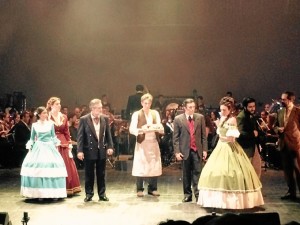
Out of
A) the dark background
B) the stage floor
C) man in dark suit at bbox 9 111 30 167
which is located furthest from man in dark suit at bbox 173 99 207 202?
the dark background

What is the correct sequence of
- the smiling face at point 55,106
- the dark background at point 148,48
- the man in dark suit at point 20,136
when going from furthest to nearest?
the dark background at point 148,48, the man in dark suit at point 20,136, the smiling face at point 55,106

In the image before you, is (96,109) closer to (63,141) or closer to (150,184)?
(63,141)

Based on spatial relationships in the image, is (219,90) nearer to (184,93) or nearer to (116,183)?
(184,93)

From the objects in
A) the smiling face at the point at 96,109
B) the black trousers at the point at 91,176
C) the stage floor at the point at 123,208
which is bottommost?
the stage floor at the point at 123,208

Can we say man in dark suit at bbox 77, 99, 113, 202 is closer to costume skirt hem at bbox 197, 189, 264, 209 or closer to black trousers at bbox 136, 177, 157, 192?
black trousers at bbox 136, 177, 157, 192

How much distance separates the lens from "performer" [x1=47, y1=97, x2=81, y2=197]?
8.93m

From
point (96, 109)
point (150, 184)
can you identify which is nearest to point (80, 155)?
point (96, 109)

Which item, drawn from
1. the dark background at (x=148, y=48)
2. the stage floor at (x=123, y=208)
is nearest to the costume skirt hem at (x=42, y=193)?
the stage floor at (x=123, y=208)

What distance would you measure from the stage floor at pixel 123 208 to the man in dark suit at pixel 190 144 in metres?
0.41

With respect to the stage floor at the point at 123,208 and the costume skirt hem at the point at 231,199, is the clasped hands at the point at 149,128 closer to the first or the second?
the stage floor at the point at 123,208

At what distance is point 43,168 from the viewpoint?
8344 millimetres

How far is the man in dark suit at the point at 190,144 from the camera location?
8281 millimetres

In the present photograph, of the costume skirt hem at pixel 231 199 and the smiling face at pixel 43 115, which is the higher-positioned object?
the smiling face at pixel 43 115

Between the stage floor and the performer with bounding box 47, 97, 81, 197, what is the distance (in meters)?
0.23
